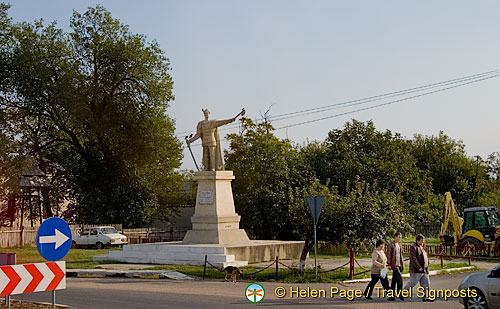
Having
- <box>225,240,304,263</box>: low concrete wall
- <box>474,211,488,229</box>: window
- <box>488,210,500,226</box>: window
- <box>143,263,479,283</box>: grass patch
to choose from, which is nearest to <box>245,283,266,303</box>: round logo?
<box>143,263,479,283</box>: grass patch

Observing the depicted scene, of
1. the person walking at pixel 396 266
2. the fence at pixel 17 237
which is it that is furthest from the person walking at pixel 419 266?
the fence at pixel 17 237

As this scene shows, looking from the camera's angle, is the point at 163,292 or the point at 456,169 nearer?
the point at 163,292

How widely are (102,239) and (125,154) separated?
7856 millimetres

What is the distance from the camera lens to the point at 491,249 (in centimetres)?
3441

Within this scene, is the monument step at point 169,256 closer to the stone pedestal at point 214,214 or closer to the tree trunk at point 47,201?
the stone pedestal at point 214,214

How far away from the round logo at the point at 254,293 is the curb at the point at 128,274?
3.89 m

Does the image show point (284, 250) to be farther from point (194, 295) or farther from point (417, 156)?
point (417, 156)

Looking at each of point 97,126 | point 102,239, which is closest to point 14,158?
point 97,126

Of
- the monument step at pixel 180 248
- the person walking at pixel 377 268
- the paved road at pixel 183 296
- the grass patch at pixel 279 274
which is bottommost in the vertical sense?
the paved road at pixel 183 296

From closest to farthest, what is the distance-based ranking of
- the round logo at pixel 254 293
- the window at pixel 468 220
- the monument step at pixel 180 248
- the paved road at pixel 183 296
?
the paved road at pixel 183 296, the round logo at pixel 254 293, the monument step at pixel 180 248, the window at pixel 468 220

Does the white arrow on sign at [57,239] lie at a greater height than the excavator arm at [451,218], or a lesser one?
lesser

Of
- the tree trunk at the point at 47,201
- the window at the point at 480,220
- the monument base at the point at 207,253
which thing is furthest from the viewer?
the tree trunk at the point at 47,201

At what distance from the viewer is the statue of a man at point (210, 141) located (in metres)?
29.6

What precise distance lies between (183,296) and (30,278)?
20.5ft
